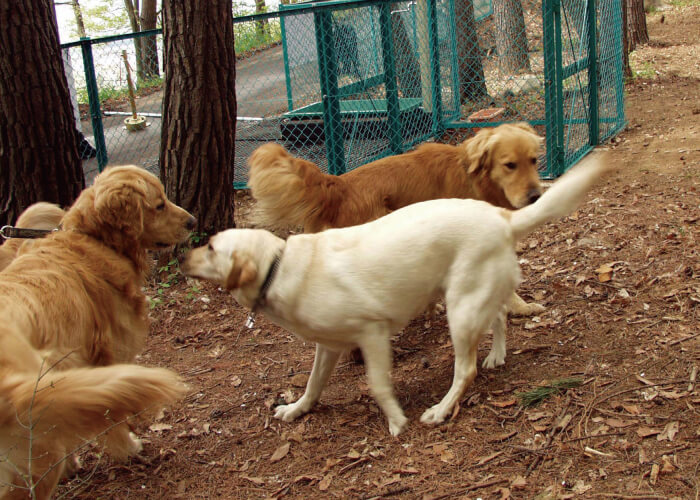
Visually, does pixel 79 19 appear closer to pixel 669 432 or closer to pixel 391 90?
pixel 391 90

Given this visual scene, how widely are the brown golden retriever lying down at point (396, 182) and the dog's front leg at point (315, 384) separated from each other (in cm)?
107

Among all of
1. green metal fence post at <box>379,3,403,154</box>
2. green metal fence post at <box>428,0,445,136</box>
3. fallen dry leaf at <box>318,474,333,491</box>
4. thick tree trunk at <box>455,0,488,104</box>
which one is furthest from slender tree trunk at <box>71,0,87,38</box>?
fallen dry leaf at <box>318,474,333,491</box>

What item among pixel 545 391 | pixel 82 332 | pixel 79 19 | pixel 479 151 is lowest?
pixel 545 391

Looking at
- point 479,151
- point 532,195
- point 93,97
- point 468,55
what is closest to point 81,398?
point 479,151

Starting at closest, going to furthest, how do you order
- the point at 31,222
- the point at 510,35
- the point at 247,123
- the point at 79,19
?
the point at 31,222 → the point at 247,123 → the point at 510,35 → the point at 79,19

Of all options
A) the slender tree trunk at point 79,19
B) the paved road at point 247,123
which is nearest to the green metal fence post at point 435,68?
the paved road at point 247,123

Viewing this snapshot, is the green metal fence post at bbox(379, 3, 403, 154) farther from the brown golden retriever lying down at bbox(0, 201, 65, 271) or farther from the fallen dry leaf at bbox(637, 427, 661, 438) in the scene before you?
the fallen dry leaf at bbox(637, 427, 661, 438)

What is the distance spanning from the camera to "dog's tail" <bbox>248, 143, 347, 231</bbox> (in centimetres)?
429

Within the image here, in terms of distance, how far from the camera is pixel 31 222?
4.21 meters

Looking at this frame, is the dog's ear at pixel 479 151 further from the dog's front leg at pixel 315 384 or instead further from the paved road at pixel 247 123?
the paved road at pixel 247 123

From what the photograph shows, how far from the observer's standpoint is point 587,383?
11.4 ft

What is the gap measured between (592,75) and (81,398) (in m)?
7.84

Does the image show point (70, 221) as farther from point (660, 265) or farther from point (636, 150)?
point (636, 150)

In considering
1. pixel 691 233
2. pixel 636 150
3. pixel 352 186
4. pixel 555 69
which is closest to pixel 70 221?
pixel 352 186
